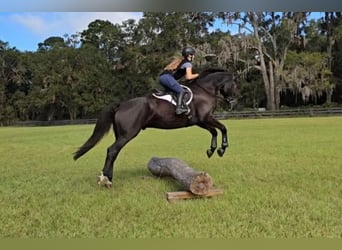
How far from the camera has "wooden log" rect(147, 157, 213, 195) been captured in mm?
3406

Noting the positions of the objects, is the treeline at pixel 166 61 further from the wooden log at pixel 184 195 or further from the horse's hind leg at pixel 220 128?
the wooden log at pixel 184 195

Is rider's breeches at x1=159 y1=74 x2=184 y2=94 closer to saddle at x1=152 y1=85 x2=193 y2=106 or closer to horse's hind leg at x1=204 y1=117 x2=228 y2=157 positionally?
saddle at x1=152 y1=85 x2=193 y2=106

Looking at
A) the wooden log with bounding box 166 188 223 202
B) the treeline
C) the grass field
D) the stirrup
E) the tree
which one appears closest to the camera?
the grass field

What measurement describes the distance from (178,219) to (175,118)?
3.79 feet

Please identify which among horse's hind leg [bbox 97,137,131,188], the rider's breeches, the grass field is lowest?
the grass field

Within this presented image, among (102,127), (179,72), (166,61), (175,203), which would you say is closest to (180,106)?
(179,72)

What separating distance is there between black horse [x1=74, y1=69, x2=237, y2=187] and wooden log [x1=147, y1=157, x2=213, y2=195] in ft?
1.21

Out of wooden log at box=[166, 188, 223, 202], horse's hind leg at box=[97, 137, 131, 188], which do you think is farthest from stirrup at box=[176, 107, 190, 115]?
wooden log at box=[166, 188, 223, 202]

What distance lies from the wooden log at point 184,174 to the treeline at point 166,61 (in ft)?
34.9

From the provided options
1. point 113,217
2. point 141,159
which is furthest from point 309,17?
point 113,217

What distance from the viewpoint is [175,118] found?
378 centimetres

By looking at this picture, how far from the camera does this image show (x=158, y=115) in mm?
3754

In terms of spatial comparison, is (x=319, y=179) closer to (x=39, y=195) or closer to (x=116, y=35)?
(x=39, y=195)

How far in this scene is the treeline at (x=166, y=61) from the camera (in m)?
16.1
